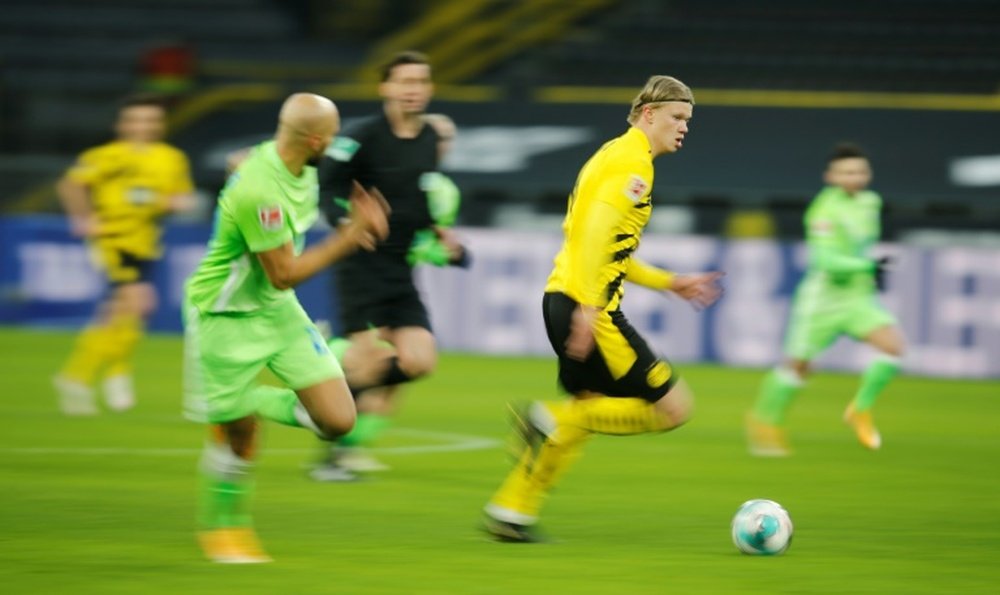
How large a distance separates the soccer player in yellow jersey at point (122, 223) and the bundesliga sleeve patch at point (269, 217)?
661 centimetres

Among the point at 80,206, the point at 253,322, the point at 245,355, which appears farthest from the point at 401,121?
the point at 80,206

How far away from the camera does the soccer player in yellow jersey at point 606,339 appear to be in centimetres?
749

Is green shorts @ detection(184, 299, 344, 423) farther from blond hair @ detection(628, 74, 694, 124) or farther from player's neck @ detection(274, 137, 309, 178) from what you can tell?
blond hair @ detection(628, 74, 694, 124)

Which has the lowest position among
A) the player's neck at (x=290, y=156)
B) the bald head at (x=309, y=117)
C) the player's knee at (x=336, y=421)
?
the player's knee at (x=336, y=421)

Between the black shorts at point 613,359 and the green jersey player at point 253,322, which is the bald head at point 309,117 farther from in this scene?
the black shorts at point 613,359

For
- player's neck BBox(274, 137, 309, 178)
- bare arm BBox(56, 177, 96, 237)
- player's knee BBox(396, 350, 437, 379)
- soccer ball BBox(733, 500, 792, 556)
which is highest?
bare arm BBox(56, 177, 96, 237)

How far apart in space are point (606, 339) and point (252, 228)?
160cm

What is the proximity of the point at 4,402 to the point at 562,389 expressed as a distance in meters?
7.25

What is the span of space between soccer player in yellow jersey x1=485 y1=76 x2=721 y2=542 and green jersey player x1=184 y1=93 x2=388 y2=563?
0.88 m

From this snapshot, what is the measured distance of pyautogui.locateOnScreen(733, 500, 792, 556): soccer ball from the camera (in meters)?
7.60

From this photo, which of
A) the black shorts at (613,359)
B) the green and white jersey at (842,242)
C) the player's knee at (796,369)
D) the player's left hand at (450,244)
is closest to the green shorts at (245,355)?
the black shorts at (613,359)

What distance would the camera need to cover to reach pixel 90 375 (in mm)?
13477

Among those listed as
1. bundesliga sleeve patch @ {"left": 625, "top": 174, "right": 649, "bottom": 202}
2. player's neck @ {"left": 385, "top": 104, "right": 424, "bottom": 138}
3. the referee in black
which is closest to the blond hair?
bundesliga sleeve patch @ {"left": 625, "top": 174, "right": 649, "bottom": 202}

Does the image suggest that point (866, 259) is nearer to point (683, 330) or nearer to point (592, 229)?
point (592, 229)
